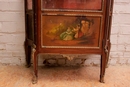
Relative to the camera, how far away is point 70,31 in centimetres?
112

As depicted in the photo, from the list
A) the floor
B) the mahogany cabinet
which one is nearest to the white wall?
the floor

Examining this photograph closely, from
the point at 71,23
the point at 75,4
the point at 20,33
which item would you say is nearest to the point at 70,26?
the point at 71,23

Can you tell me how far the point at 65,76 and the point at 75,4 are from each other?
0.62 metres

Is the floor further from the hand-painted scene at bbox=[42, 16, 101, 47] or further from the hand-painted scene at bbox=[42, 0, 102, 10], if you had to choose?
the hand-painted scene at bbox=[42, 0, 102, 10]

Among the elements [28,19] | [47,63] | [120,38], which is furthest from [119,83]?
[28,19]

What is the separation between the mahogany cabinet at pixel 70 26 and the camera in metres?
1.08

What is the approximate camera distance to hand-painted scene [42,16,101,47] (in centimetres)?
110

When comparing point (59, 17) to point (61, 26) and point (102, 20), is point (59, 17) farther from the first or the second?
point (102, 20)

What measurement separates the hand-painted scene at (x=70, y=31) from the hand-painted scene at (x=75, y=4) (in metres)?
0.07

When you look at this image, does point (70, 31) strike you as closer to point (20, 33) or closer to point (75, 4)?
point (75, 4)

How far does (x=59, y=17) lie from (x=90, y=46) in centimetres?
31

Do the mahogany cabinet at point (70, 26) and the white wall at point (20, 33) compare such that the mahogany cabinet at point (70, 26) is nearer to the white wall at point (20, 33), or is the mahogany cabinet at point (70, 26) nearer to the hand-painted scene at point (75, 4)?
the hand-painted scene at point (75, 4)

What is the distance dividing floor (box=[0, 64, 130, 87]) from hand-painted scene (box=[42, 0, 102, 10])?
0.58 metres

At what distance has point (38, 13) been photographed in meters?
1.07
